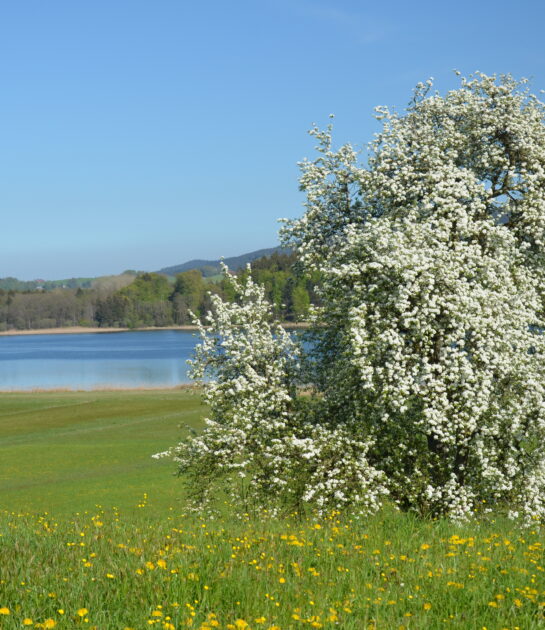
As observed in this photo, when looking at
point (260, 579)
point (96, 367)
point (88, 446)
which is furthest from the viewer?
point (96, 367)

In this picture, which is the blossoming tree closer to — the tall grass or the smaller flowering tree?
the smaller flowering tree

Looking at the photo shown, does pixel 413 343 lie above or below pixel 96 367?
above

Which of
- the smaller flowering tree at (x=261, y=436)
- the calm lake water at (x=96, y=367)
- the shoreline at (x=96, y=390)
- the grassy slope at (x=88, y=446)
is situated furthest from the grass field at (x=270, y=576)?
the shoreline at (x=96, y=390)

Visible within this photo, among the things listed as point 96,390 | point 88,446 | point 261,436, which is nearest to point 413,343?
point 261,436

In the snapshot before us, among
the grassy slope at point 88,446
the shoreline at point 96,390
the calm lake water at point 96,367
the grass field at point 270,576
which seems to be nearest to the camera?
the grass field at point 270,576

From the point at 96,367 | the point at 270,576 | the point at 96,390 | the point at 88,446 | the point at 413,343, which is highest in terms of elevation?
the point at 413,343

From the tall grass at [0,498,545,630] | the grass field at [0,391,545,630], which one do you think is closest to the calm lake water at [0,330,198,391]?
the grass field at [0,391,545,630]

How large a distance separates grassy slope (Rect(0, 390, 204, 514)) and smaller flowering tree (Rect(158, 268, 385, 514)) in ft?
24.5

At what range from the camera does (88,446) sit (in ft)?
159

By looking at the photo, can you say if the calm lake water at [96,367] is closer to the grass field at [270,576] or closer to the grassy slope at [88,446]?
the grassy slope at [88,446]

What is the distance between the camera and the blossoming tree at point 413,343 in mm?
15539

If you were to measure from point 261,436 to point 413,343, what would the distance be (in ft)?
13.2

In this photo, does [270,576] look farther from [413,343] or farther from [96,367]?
[96,367]

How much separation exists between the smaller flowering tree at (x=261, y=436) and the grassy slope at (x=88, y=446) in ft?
24.5
